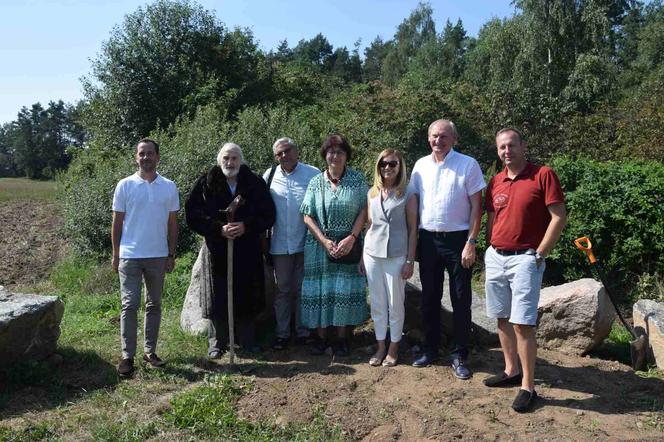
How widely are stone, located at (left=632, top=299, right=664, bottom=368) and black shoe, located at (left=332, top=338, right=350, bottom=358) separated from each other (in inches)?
109

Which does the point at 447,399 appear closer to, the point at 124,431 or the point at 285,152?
the point at 124,431

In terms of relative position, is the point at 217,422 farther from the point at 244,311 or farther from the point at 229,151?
the point at 229,151

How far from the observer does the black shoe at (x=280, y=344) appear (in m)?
5.64

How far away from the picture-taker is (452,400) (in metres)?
4.46

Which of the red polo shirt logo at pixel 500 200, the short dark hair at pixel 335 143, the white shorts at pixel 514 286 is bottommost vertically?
the white shorts at pixel 514 286

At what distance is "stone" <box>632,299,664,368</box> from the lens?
5.29 meters

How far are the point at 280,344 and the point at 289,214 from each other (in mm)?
1249

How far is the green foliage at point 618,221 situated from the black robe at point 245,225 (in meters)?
4.05

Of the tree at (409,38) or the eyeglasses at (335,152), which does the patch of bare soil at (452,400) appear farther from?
the tree at (409,38)

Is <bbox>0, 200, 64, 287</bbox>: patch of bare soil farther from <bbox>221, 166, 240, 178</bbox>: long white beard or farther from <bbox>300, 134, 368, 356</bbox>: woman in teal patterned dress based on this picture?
<bbox>300, 134, 368, 356</bbox>: woman in teal patterned dress

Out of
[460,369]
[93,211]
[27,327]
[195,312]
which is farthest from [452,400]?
[93,211]

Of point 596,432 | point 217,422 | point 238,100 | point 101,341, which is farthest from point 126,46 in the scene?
point 596,432

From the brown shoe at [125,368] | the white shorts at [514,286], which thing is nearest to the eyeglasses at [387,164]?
the white shorts at [514,286]

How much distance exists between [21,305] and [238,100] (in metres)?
14.5
